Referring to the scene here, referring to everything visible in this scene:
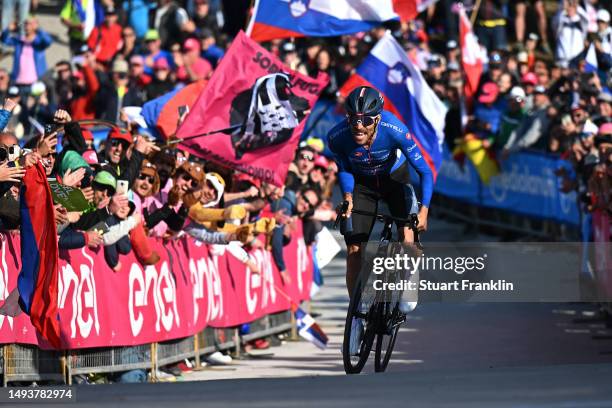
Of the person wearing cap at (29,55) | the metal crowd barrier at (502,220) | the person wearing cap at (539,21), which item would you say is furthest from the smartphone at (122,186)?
the person wearing cap at (539,21)

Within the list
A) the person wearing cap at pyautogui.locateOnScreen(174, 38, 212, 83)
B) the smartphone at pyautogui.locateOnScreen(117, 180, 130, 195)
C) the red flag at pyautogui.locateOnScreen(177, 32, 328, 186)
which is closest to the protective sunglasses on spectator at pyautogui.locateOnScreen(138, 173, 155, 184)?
the smartphone at pyautogui.locateOnScreen(117, 180, 130, 195)

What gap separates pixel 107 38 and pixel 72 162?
1541 cm

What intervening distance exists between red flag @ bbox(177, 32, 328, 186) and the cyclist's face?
13.4 ft

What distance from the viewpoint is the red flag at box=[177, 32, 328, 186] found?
17281mm

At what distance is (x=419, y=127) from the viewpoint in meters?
20.2

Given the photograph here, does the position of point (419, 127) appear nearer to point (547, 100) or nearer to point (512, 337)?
point (512, 337)

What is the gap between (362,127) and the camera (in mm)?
13195

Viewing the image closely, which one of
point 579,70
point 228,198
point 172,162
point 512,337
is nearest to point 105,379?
point 172,162

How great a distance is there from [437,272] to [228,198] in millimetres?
4576

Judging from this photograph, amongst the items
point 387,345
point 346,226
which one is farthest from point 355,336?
point 346,226

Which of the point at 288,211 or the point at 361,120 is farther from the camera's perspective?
the point at 288,211

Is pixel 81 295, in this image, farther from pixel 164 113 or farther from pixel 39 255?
pixel 164 113

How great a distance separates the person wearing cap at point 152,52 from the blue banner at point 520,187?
4970mm

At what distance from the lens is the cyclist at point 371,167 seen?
13188 millimetres
